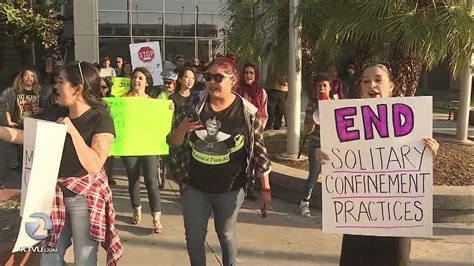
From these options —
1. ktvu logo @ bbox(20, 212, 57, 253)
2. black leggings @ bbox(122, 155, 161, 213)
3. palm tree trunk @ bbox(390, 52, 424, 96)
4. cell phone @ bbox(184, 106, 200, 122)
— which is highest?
palm tree trunk @ bbox(390, 52, 424, 96)

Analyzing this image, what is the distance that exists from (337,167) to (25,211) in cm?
172

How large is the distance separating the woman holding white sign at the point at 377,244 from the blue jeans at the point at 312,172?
8.45ft

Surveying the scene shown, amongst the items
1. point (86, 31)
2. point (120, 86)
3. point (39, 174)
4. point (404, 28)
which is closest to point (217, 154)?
point (39, 174)

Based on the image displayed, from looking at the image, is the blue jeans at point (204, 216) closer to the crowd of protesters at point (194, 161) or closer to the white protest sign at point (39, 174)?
the crowd of protesters at point (194, 161)

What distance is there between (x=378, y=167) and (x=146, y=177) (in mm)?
2838

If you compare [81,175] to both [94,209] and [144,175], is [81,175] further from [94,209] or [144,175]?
[144,175]

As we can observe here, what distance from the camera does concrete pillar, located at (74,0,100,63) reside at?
2112 cm

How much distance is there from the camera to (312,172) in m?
5.83

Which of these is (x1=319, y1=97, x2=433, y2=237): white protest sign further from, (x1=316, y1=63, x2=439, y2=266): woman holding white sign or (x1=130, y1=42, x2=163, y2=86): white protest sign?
(x1=130, y1=42, x2=163, y2=86): white protest sign

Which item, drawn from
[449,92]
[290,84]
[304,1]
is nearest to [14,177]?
[290,84]

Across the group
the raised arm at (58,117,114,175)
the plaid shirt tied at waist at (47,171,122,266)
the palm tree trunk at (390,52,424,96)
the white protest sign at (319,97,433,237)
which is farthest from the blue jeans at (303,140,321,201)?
the raised arm at (58,117,114,175)

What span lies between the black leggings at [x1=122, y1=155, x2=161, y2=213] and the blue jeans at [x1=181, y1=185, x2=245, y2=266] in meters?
1.72

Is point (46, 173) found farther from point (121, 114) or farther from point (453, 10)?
point (453, 10)

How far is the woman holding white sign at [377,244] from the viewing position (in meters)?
3.10
